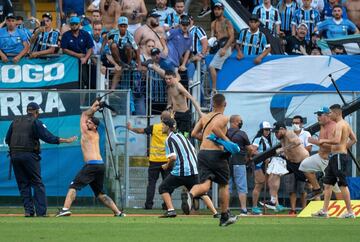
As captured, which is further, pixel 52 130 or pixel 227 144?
pixel 52 130

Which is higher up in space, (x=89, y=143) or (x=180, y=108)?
(x=180, y=108)

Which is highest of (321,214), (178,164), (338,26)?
(338,26)

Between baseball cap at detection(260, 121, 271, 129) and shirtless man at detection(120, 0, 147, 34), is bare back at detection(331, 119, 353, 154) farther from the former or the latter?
shirtless man at detection(120, 0, 147, 34)

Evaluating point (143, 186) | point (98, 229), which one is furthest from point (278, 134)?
point (98, 229)

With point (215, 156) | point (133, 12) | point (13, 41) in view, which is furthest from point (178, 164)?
point (133, 12)

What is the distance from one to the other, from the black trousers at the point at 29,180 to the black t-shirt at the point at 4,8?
278 inches

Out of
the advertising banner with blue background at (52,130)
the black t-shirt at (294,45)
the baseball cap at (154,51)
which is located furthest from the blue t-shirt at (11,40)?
the black t-shirt at (294,45)

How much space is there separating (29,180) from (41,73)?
16.8 ft

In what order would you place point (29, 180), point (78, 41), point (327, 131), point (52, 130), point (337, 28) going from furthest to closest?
point (337, 28)
point (78, 41)
point (52, 130)
point (327, 131)
point (29, 180)

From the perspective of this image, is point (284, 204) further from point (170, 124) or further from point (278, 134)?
point (170, 124)

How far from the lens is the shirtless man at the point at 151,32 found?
25797mm

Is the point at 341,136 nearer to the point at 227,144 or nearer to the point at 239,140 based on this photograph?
the point at 239,140

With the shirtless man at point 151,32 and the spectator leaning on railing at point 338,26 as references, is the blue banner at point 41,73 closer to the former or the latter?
the shirtless man at point 151,32

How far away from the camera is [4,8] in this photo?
1079 inches
